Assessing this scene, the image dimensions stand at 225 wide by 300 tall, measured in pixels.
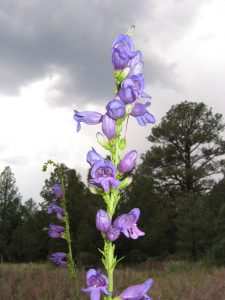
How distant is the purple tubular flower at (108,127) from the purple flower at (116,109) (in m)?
0.04

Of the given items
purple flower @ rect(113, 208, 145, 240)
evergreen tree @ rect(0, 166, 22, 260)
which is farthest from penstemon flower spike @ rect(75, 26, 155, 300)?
evergreen tree @ rect(0, 166, 22, 260)

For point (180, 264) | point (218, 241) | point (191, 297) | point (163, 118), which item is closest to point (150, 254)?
point (180, 264)

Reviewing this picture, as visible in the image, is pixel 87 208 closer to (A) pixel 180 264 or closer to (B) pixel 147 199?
(B) pixel 147 199

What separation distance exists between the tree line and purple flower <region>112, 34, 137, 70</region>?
584 cm

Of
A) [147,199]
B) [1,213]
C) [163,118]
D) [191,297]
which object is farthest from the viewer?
[163,118]

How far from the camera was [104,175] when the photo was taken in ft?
7.23

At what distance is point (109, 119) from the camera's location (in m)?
2.25

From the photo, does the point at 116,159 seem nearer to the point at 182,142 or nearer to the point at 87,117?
the point at 87,117

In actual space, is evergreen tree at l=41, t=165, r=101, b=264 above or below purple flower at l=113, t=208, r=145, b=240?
above

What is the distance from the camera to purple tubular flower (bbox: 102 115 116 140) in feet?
7.34

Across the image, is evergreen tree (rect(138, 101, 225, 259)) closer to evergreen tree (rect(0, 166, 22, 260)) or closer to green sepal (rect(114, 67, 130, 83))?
evergreen tree (rect(0, 166, 22, 260))

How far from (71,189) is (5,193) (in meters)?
13.8

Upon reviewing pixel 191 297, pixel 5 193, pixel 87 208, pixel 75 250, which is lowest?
pixel 191 297

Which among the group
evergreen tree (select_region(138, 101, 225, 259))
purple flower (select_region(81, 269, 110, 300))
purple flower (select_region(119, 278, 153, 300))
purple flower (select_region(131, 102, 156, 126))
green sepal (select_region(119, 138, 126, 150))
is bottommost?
→ purple flower (select_region(119, 278, 153, 300))
